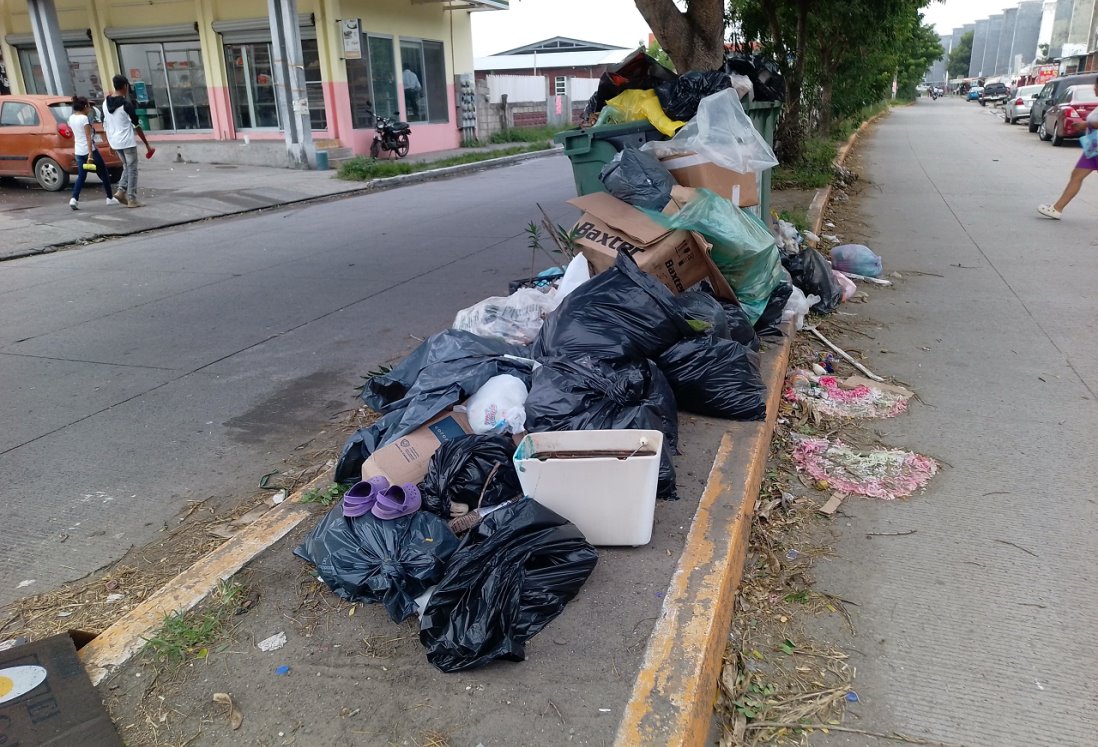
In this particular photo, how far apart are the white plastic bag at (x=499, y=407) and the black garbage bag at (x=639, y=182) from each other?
5.72ft

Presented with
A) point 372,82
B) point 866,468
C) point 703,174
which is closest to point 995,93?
point 372,82

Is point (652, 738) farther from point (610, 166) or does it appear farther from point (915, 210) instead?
point (915, 210)

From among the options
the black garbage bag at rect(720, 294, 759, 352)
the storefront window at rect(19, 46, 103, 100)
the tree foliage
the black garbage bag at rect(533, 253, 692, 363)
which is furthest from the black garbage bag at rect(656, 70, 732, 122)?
the tree foliage

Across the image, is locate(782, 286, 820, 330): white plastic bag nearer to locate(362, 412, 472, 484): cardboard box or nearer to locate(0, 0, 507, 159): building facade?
locate(362, 412, 472, 484): cardboard box

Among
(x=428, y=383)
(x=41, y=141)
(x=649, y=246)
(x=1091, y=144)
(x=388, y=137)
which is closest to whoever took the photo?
(x=428, y=383)

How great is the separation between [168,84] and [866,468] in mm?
21569

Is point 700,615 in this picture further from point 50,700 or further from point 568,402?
point 50,700

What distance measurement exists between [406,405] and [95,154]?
37.4 feet

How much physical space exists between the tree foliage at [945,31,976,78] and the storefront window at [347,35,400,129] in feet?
444

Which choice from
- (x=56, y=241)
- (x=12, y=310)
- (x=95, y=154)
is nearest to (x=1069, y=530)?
(x=12, y=310)

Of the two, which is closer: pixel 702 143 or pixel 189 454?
pixel 189 454

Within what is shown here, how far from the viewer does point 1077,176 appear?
9.63m

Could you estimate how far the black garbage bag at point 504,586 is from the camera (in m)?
2.33

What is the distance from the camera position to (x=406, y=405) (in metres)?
3.76
